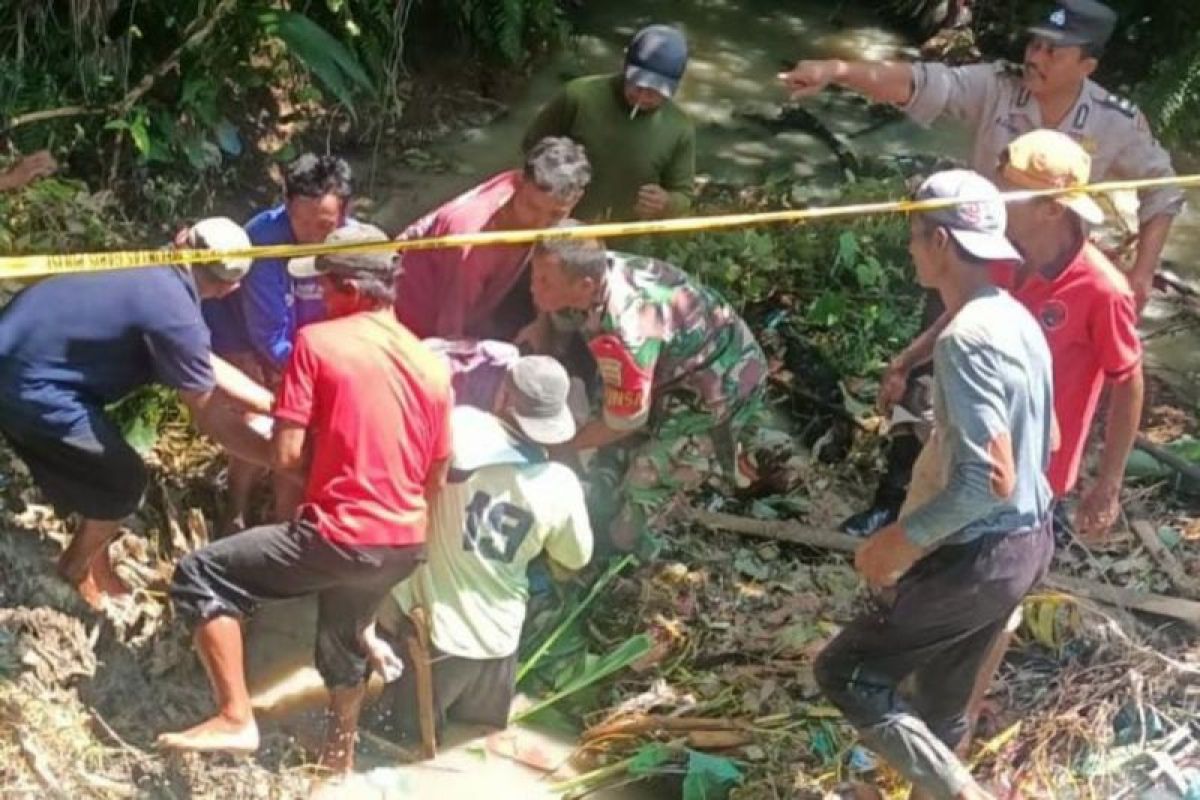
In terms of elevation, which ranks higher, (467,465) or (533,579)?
(467,465)

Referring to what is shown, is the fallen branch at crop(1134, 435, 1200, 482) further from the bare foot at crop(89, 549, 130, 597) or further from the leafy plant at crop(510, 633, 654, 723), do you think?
the bare foot at crop(89, 549, 130, 597)

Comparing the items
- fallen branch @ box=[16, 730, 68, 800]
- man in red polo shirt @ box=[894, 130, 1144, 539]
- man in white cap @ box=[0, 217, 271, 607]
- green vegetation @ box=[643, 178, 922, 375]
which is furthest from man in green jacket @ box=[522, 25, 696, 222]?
fallen branch @ box=[16, 730, 68, 800]

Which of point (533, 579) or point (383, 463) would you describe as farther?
point (533, 579)

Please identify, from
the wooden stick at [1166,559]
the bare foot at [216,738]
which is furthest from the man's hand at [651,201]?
the bare foot at [216,738]

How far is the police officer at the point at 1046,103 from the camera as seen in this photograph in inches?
208

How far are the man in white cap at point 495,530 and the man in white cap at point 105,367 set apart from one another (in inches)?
22.6

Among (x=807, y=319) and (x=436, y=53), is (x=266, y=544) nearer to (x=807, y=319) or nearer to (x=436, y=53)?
(x=807, y=319)

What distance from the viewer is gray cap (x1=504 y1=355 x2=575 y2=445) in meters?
4.71

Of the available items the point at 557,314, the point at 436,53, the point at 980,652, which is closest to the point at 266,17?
the point at 436,53

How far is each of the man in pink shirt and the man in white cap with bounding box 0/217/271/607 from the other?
653mm

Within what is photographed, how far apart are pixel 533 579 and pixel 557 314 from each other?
2.94ft

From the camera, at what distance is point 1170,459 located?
623 cm

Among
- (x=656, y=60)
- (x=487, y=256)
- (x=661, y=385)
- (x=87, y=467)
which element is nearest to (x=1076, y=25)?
(x=656, y=60)

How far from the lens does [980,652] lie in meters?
4.38
